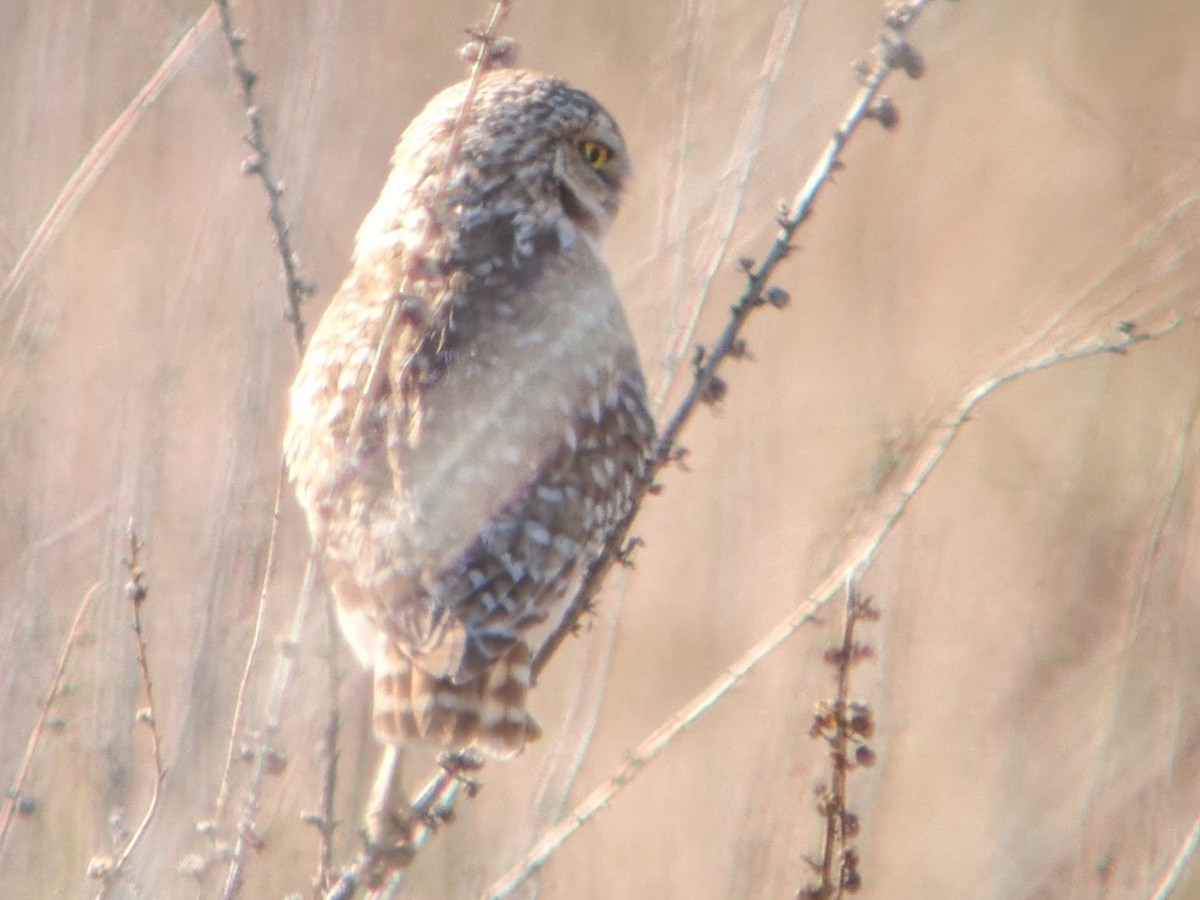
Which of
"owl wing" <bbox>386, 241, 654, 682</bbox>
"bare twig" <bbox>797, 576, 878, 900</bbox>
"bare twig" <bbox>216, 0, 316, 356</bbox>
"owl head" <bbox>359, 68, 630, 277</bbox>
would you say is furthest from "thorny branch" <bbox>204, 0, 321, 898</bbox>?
"owl head" <bbox>359, 68, 630, 277</bbox>

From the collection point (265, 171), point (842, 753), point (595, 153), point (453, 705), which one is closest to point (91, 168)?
point (265, 171)

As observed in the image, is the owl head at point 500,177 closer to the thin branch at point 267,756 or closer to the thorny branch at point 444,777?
the thorny branch at point 444,777

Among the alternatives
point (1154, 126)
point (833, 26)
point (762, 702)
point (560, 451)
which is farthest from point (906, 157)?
point (560, 451)

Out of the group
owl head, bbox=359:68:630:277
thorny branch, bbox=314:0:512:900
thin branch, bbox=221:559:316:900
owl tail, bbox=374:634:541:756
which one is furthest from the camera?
owl head, bbox=359:68:630:277

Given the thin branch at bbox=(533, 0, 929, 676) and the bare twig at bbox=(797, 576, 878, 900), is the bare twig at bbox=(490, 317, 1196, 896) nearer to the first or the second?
the bare twig at bbox=(797, 576, 878, 900)

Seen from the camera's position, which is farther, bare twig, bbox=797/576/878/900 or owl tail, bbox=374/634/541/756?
owl tail, bbox=374/634/541/756

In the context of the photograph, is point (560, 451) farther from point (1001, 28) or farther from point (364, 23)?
point (1001, 28)

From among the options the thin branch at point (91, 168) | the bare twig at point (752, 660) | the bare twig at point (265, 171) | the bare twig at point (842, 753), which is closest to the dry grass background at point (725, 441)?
the thin branch at point (91, 168)
